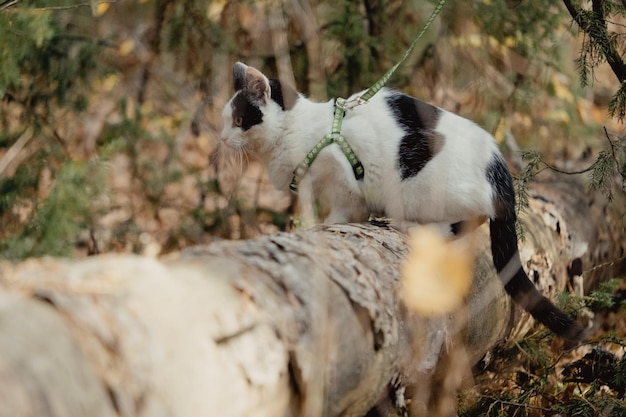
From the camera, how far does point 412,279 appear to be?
6.24 feet

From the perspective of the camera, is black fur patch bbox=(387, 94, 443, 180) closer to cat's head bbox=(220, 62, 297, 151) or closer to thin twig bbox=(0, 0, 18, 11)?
cat's head bbox=(220, 62, 297, 151)

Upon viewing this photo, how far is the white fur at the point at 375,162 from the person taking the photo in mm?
2354

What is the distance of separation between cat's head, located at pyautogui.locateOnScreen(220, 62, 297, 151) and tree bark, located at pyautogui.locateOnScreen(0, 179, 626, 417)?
679 mm

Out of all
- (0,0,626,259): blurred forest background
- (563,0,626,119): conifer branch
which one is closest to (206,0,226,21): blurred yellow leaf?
(0,0,626,259): blurred forest background

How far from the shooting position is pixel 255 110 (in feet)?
8.72

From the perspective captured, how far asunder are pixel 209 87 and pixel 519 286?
2633 millimetres

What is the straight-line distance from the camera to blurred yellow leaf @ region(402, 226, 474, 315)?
6.16 ft

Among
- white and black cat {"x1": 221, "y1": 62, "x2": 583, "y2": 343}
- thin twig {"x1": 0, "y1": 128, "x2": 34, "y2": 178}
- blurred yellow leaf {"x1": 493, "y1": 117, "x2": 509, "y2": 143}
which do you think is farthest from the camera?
blurred yellow leaf {"x1": 493, "y1": 117, "x2": 509, "y2": 143}

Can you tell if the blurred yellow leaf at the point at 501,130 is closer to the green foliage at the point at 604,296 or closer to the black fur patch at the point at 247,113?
the green foliage at the point at 604,296

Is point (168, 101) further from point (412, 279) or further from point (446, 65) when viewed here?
point (412, 279)

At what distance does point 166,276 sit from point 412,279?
83cm

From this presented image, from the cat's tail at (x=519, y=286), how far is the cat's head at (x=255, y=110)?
0.90 metres

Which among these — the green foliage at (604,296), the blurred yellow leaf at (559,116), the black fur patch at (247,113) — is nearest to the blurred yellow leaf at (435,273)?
the green foliage at (604,296)

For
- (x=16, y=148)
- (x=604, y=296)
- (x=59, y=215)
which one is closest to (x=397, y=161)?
(x=604, y=296)
